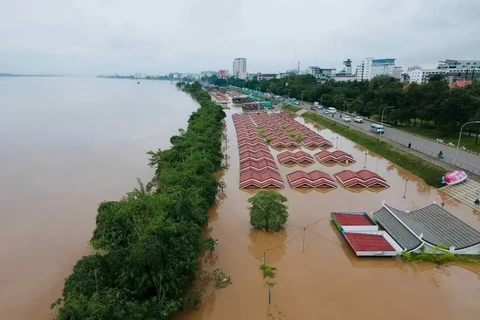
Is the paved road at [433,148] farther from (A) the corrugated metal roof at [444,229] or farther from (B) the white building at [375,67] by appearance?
(B) the white building at [375,67]

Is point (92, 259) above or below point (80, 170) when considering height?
above

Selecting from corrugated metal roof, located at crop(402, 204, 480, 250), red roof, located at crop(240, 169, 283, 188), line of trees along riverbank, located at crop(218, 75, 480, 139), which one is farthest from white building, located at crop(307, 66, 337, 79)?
corrugated metal roof, located at crop(402, 204, 480, 250)

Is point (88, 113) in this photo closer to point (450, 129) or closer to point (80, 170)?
point (80, 170)

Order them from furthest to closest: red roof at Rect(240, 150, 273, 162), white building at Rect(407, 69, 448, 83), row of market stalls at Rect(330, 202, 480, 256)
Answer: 1. white building at Rect(407, 69, 448, 83)
2. red roof at Rect(240, 150, 273, 162)
3. row of market stalls at Rect(330, 202, 480, 256)

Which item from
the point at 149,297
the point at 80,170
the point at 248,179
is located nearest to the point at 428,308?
the point at 149,297

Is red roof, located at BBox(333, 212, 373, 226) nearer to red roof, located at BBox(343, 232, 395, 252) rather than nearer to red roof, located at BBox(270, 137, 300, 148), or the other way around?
red roof, located at BBox(343, 232, 395, 252)

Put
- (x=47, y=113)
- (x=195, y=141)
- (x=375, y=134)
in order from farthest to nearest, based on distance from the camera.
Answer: (x=47, y=113)
(x=375, y=134)
(x=195, y=141)

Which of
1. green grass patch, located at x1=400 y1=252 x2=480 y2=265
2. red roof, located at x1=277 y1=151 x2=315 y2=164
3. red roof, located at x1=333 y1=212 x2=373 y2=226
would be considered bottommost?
green grass patch, located at x1=400 y1=252 x2=480 y2=265

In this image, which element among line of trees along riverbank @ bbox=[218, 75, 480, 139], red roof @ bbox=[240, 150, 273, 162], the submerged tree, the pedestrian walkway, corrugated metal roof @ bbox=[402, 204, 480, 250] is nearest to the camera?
corrugated metal roof @ bbox=[402, 204, 480, 250]
